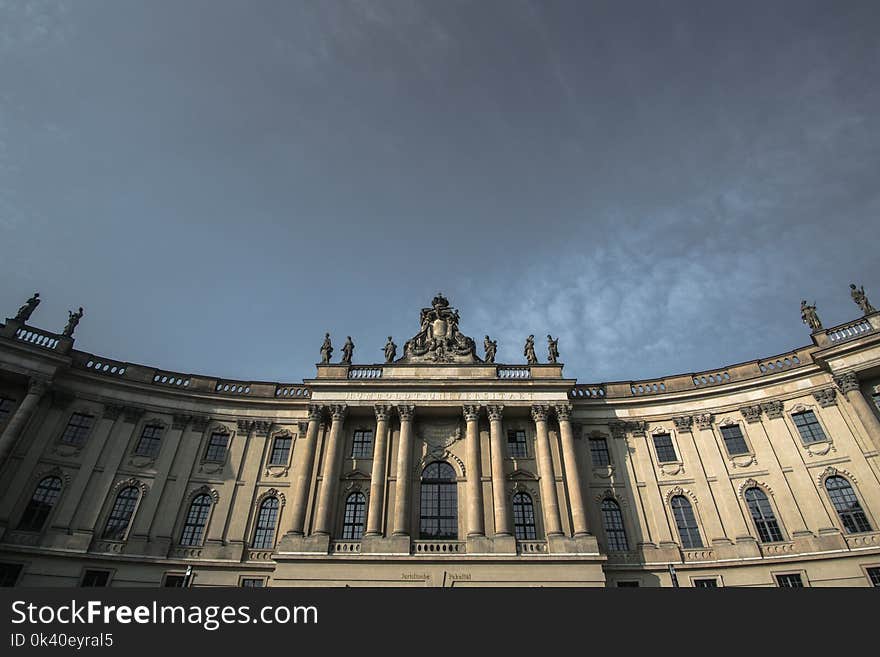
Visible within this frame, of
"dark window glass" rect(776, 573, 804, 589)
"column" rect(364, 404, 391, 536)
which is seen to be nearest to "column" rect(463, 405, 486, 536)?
"column" rect(364, 404, 391, 536)

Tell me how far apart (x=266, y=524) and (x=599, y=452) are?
23.4 m

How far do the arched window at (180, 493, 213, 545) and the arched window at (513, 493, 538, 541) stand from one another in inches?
792

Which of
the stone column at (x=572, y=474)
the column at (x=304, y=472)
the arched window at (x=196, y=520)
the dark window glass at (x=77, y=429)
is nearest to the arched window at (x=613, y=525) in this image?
the stone column at (x=572, y=474)

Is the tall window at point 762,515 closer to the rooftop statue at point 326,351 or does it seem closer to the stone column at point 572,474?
the stone column at point 572,474

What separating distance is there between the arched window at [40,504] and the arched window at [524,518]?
1112 inches

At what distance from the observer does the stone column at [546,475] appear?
93.4 feet

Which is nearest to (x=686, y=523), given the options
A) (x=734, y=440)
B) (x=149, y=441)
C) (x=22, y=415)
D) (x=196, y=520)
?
(x=734, y=440)

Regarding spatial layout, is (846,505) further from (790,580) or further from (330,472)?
(330,472)

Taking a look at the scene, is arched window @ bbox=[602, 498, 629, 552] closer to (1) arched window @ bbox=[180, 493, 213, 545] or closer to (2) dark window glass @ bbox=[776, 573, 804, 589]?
(2) dark window glass @ bbox=[776, 573, 804, 589]

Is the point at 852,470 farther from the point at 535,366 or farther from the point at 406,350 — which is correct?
the point at 406,350

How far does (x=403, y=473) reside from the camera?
98.6 feet

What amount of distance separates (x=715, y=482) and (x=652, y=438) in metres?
4.56

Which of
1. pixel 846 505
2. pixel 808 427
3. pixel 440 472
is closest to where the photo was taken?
pixel 846 505

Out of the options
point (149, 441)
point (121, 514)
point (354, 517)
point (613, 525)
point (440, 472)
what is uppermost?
point (149, 441)
